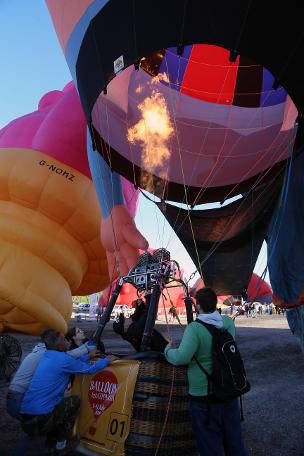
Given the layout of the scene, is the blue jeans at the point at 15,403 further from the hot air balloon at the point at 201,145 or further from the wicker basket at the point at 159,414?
the hot air balloon at the point at 201,145

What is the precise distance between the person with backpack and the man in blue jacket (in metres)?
0.76

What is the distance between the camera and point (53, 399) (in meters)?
2.77

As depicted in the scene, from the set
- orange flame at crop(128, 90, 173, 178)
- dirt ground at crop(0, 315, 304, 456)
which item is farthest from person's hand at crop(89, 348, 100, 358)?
orange flame at crop(128, 90, 173, 178)

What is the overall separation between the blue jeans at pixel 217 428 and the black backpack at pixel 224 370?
100 millimetres

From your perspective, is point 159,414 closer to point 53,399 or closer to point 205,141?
point 53,399

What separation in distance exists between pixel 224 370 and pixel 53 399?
1.25 m

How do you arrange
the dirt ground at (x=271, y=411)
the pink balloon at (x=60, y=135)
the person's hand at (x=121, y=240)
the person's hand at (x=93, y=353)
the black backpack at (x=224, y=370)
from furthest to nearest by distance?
1. the pink balloon at (x=60, y=135)
2. the person's hand at (x=121, y=240)
3. the dirt ground at (x=271, y=411)
4. the person's hand at (x=93, y=353)
5. the black backpack at (x=224, y=370)

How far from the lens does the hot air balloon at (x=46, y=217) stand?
6.55m

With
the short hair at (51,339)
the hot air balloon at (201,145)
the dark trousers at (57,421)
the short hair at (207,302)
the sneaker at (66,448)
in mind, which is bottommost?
the sneaker at (66,448)

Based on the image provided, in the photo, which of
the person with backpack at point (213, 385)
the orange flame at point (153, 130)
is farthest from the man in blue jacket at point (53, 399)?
the orange flame at point (153, 130)

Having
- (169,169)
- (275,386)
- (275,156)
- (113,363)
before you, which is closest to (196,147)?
(169,169)

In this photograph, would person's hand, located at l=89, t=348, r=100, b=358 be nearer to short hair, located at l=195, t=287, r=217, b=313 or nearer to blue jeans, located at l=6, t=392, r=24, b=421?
blue jeans, located at l=6, t=392, r=24, b=421

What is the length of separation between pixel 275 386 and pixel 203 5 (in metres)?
4.81

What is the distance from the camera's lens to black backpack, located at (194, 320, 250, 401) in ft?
7.49
